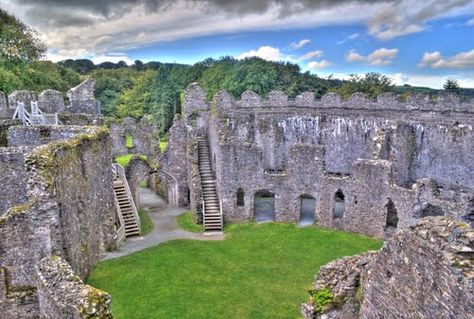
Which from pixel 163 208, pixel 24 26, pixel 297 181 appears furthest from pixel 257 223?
pixel 24 26

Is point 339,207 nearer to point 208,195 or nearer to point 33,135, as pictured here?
point 208,195

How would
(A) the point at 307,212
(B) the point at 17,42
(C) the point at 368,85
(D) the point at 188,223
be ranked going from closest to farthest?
(D) the point at 188,223
(A) the point at 307,212
(B) the point at 17,42
(C) the point at 368,85

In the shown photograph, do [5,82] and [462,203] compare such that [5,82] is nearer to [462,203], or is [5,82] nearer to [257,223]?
[257,223]

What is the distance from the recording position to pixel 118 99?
261 feet

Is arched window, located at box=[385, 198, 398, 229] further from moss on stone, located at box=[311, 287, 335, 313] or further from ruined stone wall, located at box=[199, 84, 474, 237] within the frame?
moss on stone, located at box=[311, 287, 335, 313]

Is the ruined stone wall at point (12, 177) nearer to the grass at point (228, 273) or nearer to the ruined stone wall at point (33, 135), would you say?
the ruined stone wall at point (33, 135)

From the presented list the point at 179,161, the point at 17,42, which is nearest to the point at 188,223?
the point at 179,161

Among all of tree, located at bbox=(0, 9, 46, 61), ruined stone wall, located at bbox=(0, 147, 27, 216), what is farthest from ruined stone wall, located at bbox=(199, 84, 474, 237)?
tree, located at bbox=(0, 9, 46, 61)

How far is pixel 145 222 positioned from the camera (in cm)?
2519

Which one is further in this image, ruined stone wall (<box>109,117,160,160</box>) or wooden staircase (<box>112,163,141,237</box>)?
ruined stone wall (<box>109,117,160,160</box>)

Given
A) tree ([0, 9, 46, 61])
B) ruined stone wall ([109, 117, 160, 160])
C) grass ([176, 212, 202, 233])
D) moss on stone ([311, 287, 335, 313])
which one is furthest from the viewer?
tree ([0, 9, 46, 61])

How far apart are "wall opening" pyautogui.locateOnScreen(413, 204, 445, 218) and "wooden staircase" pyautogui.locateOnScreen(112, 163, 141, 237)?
47.9 ft

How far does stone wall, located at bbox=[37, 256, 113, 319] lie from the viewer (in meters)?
9.57

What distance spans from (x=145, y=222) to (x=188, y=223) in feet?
8.62
